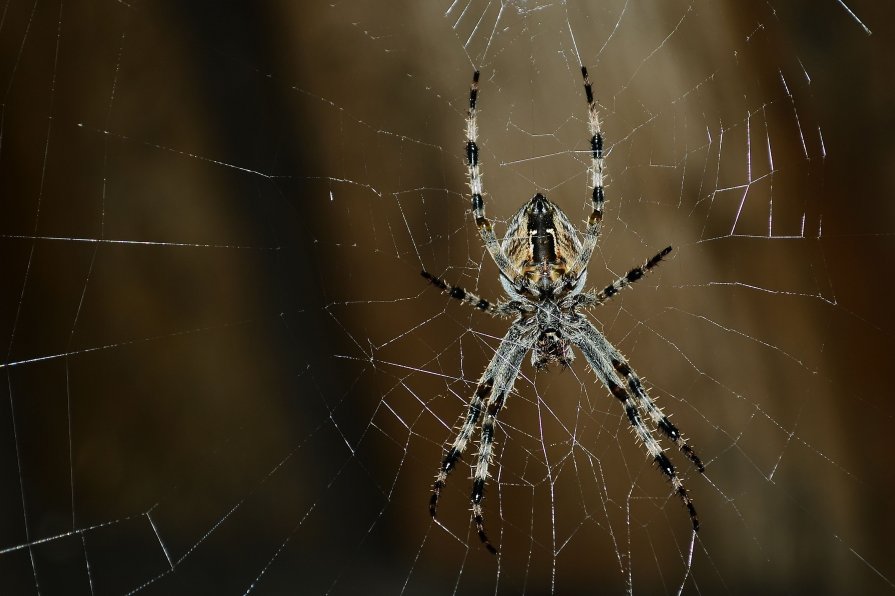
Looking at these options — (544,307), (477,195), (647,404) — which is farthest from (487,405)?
(477,195)

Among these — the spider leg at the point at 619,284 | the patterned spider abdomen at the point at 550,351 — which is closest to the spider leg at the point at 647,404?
A: the patterned spider abdomen at the point at 550,351

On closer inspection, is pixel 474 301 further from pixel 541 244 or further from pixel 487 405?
pixel 487 405

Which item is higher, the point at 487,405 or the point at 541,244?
the point at 541,244

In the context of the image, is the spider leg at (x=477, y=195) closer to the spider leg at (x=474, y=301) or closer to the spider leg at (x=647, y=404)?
the spider leg at (x=474, y=301)

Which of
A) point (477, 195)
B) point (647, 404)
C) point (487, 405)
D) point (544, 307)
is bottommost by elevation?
point (487, 405)

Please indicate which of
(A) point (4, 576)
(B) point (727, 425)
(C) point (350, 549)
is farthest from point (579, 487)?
(A) point (4, 576)

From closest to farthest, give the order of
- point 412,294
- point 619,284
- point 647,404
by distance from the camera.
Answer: point 619,284
point 647,404
point 412,294

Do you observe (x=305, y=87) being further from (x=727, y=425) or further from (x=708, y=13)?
(x=727, y=425)
